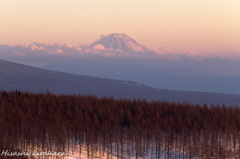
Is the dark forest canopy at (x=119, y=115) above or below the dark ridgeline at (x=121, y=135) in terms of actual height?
above

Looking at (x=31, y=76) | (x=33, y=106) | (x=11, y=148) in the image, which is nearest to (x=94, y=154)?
(x=11, y=148)

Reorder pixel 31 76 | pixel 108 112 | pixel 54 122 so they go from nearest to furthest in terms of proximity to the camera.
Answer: pixel 54 122, pixel 108 112, pixel 31 76

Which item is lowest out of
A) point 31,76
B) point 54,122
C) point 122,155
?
point 122,155

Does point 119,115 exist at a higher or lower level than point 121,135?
higher

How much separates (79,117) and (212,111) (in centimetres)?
644

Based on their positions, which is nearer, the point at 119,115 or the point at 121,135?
the point at 121,135

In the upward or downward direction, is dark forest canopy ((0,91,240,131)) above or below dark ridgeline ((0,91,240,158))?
above

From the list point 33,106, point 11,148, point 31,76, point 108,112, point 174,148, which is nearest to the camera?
point 11,148

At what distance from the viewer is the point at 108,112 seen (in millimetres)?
15445

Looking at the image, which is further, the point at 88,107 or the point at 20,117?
the point at 88,107

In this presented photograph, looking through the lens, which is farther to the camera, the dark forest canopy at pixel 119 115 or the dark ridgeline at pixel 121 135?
the dark forest canopy at pixel 119 115

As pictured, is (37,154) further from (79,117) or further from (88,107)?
(88,107)

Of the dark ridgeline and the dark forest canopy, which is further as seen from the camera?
the dark forest canopy

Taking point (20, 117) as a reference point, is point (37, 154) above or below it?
below
